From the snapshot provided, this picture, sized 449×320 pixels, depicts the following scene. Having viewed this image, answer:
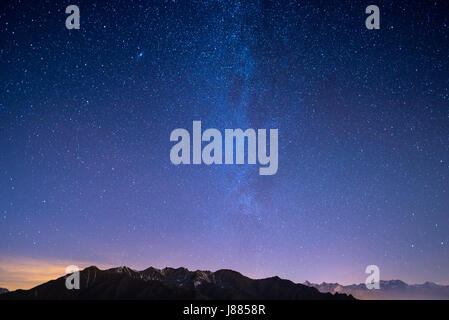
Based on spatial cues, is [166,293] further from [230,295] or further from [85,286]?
[85,286]

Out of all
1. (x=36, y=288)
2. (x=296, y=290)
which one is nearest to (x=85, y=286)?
(x=36, y=288)

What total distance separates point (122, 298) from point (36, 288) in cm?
5562

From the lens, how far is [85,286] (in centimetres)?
18700

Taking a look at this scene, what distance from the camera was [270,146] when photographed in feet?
104
